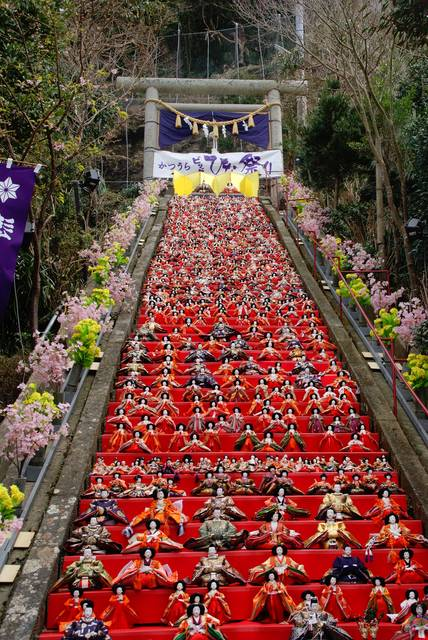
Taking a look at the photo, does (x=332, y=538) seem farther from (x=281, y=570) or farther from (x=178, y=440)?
(x=178, y=440)

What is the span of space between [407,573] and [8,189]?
4.79m

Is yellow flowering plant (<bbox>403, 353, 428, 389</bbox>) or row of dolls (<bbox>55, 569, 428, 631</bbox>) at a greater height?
yellow flowering plant (<bbox>403, 353, 428, 389</bbox>)

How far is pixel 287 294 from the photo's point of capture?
46.6 ft

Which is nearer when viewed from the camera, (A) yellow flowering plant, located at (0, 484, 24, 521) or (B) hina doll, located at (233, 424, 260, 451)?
(A) yellow flowering plant, located at (0, 484, 24, 521)

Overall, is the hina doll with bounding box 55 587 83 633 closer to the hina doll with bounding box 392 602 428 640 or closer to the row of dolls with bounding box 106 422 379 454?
the hina doll with bounding box 392 602 428 640

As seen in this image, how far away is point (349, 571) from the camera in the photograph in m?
6.02

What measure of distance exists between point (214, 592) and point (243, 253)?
12.9 m

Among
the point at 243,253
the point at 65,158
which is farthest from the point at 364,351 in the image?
the point at 243,253

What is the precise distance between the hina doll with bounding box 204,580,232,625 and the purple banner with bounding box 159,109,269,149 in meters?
20.6

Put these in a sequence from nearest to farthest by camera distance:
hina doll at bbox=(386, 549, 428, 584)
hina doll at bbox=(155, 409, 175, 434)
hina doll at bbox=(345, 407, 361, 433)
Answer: hina doll at bbox=(386, 549, 428, 584) < hina doll at bbox=(345, 407, 361, 433) < hina doll at bbox=(155, 409, 175, 434)

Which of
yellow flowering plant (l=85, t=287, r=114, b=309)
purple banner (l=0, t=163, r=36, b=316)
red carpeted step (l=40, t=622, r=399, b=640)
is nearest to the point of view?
red carpeted step (l=40, t=622, r=399, b=640)

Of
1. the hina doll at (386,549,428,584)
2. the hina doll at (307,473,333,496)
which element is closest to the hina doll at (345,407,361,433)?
the hina doll at (307,473,333,496)

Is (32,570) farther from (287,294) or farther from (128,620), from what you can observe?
(287,294)

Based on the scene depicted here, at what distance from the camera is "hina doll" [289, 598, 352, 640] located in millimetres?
5250
